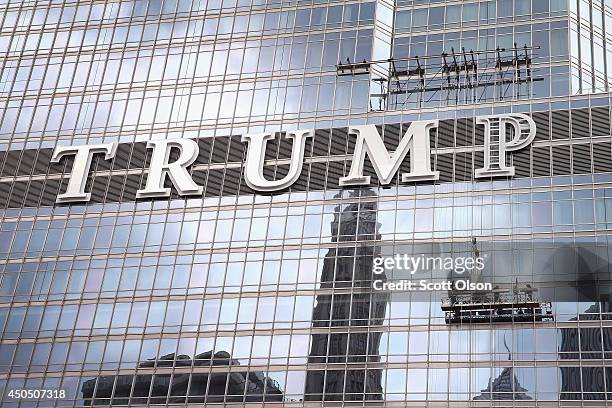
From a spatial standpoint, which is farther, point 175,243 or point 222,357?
point 175,243

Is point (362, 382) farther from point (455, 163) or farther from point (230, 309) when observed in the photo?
point (455, 163)

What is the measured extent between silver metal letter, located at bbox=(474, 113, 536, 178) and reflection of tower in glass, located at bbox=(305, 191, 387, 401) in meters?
7.35

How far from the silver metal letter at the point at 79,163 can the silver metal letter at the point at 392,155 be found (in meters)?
16.9

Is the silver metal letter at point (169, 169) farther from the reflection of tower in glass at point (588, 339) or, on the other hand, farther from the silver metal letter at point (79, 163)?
the reflection of tower in glass at point (588, 339)

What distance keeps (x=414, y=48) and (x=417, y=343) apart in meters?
22.5

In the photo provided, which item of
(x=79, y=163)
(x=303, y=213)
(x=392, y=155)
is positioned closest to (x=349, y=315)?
(x=303, y=213)

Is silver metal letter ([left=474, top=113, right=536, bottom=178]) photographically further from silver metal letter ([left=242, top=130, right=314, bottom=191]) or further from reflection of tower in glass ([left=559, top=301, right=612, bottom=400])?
silver metal letter ([left=242, top=130, right=314, bottom=191])

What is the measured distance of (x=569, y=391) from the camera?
180 ft

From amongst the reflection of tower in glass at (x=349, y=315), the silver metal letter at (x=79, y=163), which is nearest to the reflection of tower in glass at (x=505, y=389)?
the reflection of tower in glass at (x=349, y=315)

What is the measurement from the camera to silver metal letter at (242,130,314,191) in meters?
66.5

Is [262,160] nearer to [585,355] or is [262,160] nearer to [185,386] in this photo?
[185,386]

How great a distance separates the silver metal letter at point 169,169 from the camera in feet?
224

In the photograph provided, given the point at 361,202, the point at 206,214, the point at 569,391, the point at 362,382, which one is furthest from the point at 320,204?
the point at 569,391

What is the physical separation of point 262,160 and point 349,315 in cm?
1287
